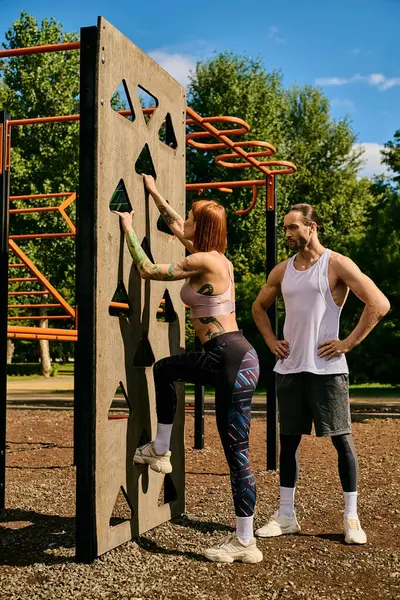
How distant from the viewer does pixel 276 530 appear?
4.45 metres

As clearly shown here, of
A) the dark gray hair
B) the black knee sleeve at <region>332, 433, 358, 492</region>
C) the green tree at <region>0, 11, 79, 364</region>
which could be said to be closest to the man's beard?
the dark gray hair

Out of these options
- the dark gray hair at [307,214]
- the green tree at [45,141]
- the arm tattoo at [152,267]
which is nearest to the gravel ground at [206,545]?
the arm tattoo at [152,267]

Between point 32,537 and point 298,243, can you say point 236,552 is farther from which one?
point 298,243

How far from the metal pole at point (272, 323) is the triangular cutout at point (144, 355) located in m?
2.25

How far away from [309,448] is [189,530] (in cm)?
369

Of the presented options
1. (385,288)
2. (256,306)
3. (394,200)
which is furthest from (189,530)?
(394,200)

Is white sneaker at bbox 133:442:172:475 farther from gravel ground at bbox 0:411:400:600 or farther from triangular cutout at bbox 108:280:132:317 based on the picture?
triangular cutout at bbox 108:280:132:317

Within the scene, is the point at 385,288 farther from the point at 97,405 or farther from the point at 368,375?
the point at 97,405

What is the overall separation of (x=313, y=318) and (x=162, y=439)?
1067 millimetres

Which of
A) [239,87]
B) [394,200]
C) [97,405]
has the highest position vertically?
[239,87]

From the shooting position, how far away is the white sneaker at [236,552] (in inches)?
153

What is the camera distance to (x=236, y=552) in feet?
12.8

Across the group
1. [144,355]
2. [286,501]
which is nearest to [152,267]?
[144,355]

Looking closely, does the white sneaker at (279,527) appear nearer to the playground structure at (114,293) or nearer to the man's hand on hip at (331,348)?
the playground structure at (114,293)
